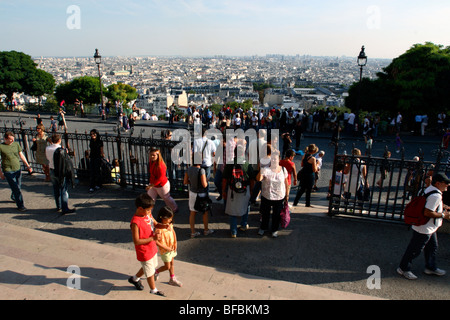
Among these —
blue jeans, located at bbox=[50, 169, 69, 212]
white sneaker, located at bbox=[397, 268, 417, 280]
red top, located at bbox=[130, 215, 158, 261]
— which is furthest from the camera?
blue jeans, located at bbox=[50, 169, 69, 212]

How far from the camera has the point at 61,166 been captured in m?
6.54

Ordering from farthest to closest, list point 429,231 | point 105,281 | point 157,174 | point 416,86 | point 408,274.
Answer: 1. point 416,86
2. point 157,174
3. point 408,274
4. point 429,231
5. point 105,281

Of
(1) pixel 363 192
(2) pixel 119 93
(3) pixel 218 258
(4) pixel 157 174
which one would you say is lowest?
(2) pixel 119 93

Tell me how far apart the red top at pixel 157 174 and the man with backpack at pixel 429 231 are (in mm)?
4276

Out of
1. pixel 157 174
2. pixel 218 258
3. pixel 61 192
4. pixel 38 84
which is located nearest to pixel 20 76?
pixel 38 84

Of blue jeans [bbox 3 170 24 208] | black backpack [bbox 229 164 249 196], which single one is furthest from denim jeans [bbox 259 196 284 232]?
blue jeans [bbox 3 170 24 208]

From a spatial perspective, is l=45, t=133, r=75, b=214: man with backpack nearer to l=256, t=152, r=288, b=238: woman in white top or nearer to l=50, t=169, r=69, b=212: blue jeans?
l=50, t=169, r=69, b=212: blue jeans

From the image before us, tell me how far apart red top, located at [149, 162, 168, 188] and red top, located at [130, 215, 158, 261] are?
92.3 inches

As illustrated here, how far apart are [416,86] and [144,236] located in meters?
22.5

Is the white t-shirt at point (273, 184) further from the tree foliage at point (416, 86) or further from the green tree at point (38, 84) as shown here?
the green tree at point (38, 84)

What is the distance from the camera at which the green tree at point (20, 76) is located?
35.0 metres

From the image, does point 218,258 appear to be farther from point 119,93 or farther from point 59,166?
point 119,93

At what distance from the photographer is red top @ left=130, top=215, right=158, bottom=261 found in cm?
404
